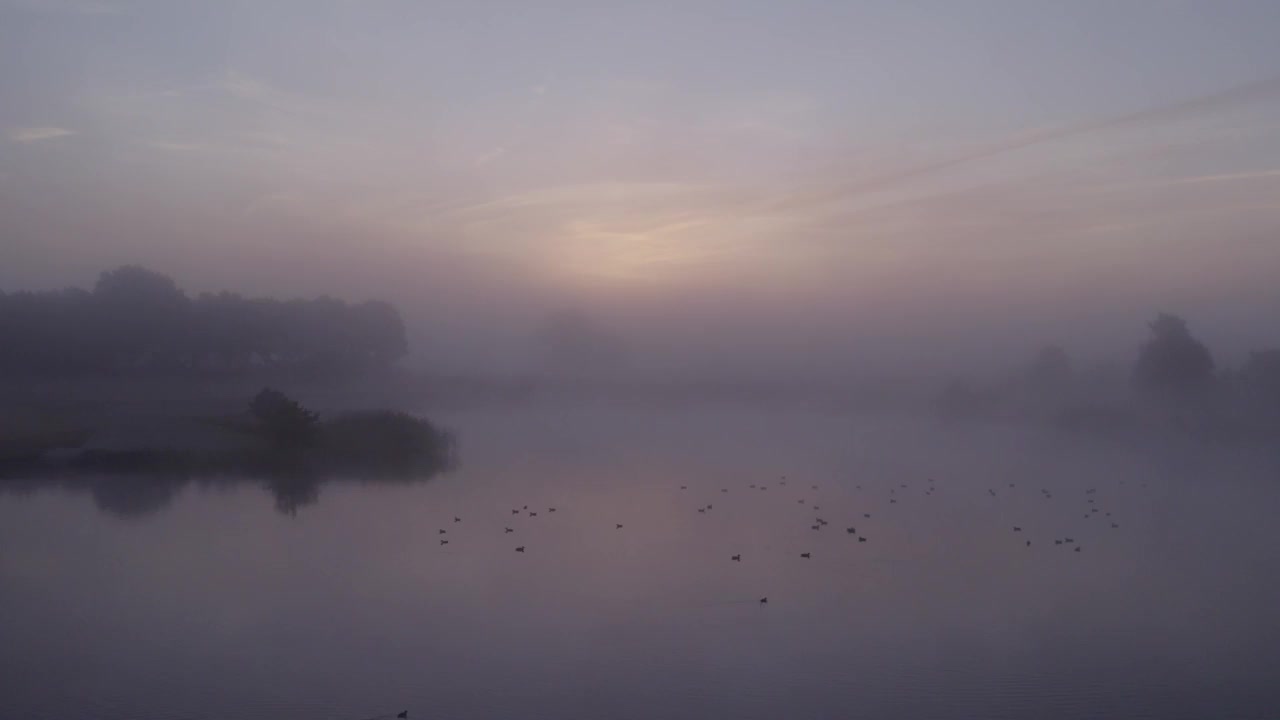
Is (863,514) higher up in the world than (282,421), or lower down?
lower down

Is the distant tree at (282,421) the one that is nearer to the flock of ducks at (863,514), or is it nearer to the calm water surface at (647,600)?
the calm water surface at (647,600)

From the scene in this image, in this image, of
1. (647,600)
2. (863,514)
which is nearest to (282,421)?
(863,514)

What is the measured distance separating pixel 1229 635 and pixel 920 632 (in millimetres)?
3301

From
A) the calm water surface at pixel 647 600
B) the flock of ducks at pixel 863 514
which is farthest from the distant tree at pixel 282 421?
the flock of ducks at pixel 863 514

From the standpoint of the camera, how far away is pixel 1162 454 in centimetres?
2584

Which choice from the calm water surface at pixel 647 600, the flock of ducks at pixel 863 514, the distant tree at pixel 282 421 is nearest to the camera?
the calm water surface at pixel 647 600

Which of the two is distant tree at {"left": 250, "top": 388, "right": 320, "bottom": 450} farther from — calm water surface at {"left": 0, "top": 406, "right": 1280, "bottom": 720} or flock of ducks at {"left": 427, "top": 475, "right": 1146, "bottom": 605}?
flock of ducks at {"left": 427, "top": 475, "right": 1146, "bottom": 605}

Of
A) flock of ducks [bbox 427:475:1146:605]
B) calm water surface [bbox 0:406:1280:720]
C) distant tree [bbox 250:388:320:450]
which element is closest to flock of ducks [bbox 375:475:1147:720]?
flock of ducks [bbox 427:475:1146:605]

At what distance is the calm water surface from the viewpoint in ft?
26.6

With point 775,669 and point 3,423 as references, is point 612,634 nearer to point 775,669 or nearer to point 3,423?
point 775,669

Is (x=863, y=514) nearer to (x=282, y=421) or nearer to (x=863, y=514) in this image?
(x=863, y=514)

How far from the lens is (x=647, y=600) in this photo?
35.8 ft

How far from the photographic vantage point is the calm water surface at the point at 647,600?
8.09 metres

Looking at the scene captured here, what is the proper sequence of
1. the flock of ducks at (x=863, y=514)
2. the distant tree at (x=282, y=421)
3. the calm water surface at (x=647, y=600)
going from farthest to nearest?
1. the distant tree at (x=282, y=421)
2. the flock of ducks at (x=863, y=514)
3. the calm water surface at (x=647, y=600)
